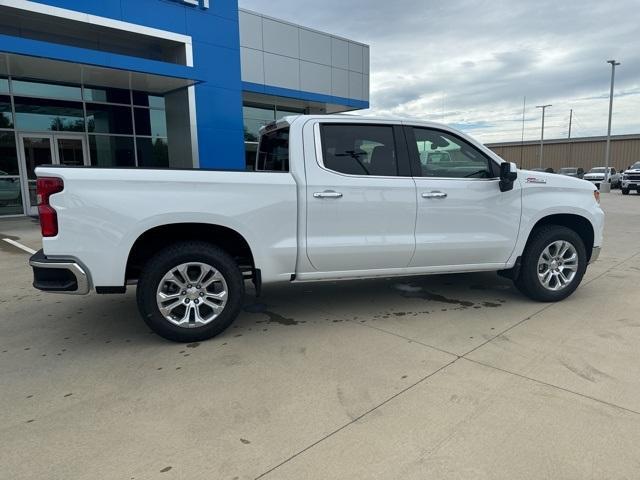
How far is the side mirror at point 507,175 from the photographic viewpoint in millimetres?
4691

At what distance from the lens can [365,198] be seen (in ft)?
14.4

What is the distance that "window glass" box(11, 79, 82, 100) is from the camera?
44.2ft

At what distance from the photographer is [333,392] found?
323cm

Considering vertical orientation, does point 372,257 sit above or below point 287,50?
below

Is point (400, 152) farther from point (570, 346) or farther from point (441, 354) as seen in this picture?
point (570, 346)

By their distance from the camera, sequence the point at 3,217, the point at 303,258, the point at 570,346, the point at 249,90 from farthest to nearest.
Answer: the point at 249,90 < the point at 3,217 < the point at 303,258 < the point at 570,346

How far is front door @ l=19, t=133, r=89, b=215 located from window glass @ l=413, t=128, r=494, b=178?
1237 cm

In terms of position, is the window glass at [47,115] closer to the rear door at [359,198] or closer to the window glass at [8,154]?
the window glass at [8,154]

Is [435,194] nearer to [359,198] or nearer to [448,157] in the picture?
[448,157]

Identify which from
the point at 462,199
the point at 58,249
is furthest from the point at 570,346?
the point at 58,249

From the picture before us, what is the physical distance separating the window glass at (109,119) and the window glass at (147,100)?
44 cm

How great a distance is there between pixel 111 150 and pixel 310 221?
13.2 metres

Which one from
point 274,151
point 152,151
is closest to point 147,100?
point 152,151

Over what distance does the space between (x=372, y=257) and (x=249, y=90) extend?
1414cm
